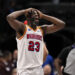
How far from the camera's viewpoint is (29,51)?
6.63m

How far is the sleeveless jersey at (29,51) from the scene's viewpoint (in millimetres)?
6629

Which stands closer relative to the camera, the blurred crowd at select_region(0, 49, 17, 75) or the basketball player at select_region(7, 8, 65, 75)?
the basketball player at select_region(7, 8, 65, 75)

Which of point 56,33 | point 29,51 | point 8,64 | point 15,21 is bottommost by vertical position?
point 56,33

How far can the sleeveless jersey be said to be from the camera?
663 centimetres

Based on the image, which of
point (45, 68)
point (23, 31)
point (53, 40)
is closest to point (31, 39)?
point (23, 31)

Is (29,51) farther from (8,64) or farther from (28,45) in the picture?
(8,64)

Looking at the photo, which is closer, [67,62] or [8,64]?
[67,62]

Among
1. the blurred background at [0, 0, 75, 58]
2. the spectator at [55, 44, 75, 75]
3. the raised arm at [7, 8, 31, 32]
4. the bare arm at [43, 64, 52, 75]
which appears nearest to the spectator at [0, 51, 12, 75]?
the bare arm at [43, 64, 52, 75]

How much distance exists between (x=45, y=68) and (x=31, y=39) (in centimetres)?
291

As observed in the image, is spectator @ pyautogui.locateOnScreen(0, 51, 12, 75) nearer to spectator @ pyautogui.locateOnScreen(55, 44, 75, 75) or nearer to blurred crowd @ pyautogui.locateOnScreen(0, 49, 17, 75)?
blurred crowd @ pyautogui.locateOnScreen(0, 49, 17, 75)

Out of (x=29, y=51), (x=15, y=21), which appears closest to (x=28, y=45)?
(x=29, y=51)

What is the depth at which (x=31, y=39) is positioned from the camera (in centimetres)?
669

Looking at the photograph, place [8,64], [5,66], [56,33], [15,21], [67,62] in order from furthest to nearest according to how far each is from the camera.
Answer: [56,33]
[8,64]
[5,66]
[67,62]
[15,21]

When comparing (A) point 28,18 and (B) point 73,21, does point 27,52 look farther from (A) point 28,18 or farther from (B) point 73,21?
(B) point 73,21
